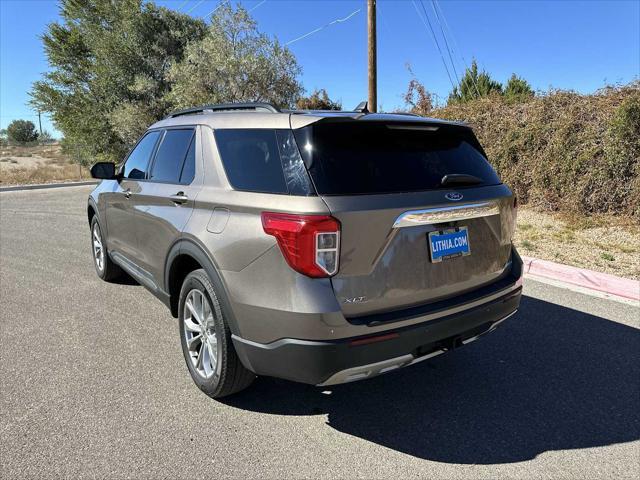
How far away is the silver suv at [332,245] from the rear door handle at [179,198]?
0.02 m

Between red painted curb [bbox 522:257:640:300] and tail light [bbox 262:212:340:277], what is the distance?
174 inches

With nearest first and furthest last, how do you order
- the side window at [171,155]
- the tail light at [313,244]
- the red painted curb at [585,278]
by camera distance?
the tail light at [313,244] → the side window at [171,155] → the red painted curb at [585,278]

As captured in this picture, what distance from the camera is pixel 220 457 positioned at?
244 cm

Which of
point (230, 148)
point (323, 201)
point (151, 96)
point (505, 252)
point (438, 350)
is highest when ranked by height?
point (151, 96)

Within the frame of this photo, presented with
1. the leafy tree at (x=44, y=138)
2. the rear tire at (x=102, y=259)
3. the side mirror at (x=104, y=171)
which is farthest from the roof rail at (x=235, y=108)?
the leafy tree at (x=44, y=138)

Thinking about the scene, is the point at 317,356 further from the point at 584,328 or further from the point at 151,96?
the point at 151,96

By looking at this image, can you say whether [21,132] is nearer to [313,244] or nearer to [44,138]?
[44,138]

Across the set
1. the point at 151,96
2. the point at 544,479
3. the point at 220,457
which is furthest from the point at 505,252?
the point at 151,96

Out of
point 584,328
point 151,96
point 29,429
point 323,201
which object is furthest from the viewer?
point 151,96

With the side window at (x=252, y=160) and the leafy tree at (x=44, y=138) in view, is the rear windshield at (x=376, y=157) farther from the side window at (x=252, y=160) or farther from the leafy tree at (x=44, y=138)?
the leafy tree at (x=44, y=138)

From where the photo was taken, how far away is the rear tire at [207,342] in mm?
2689

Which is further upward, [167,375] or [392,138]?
[392,138]

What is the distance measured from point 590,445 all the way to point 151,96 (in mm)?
24233

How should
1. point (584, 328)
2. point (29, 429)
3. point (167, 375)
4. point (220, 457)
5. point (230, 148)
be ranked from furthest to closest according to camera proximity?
point (584, 328)
point (167, 375)
point (230, 148)
point (29, 429)
point (220, 457)
